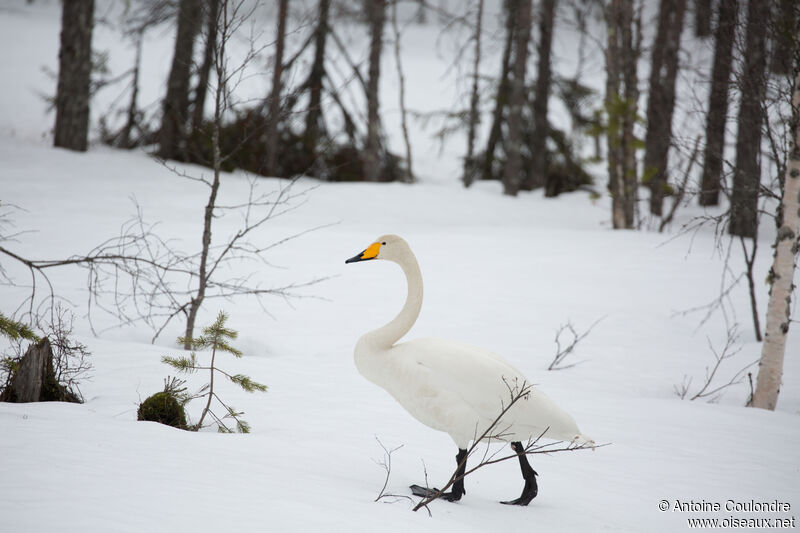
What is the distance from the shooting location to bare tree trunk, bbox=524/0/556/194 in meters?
19.5

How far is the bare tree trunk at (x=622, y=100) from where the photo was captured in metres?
13.5

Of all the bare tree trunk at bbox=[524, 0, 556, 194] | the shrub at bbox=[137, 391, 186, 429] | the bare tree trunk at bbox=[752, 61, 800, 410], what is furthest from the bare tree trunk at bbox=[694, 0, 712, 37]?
the bare tree trunk at bbox=[524, 0, 556, 194]

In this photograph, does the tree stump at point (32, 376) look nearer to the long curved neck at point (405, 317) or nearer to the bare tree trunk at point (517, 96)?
the long curved neck at point (405, 317)

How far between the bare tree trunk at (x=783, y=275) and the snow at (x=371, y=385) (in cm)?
38

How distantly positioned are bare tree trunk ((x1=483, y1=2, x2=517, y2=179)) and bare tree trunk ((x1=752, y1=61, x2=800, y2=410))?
44.9 ft

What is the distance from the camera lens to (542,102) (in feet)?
65.6

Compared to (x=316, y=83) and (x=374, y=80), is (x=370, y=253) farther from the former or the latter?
(x=316, y=83)

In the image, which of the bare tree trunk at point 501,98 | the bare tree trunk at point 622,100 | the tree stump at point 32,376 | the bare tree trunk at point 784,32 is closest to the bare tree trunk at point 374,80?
the bare tree trunk at point 501,98

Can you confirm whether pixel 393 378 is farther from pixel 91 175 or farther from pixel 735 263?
pixel 91 175

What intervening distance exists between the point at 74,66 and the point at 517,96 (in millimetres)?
10376

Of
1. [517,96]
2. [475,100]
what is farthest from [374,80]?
[475,100]

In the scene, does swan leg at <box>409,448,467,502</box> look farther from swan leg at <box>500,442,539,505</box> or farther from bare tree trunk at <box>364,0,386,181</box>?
bare tree trunk at <box>364,0,386,181</box>

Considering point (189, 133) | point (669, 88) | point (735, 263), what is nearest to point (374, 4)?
point (189, 133)

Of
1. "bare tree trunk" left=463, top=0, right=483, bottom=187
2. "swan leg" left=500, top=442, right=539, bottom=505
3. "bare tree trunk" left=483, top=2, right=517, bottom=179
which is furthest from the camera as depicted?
"bare tree trunk" left=463, top=0, right=483, bottom=187
